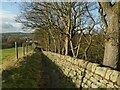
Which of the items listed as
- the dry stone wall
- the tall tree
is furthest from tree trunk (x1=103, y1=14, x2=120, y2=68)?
the dry stone wall

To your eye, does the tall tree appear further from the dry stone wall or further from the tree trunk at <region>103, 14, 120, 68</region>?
the dry stone wall

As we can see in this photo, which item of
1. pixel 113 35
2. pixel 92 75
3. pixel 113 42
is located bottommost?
pixel 92 75

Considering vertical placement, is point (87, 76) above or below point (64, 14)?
below

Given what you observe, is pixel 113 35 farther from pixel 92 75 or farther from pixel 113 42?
pixel 92 75

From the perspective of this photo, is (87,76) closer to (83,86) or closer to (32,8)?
(83,86)

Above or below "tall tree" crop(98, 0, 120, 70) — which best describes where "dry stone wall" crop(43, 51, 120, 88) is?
below

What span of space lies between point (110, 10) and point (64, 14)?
43.5 feet

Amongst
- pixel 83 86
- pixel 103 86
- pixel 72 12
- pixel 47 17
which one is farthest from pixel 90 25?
pixel 103 86

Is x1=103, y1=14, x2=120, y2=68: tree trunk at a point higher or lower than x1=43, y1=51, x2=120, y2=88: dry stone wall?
higher

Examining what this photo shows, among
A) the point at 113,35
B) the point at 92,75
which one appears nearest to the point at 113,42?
the point at 113,35

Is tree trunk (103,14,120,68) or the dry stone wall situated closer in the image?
the dry stone wall

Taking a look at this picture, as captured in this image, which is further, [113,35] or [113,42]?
[113,42]

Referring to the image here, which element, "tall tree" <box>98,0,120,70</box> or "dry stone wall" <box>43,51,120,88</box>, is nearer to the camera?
"dry stone wall" <box>43,51,120,88</box>

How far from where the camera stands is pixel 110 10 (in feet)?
30.2
